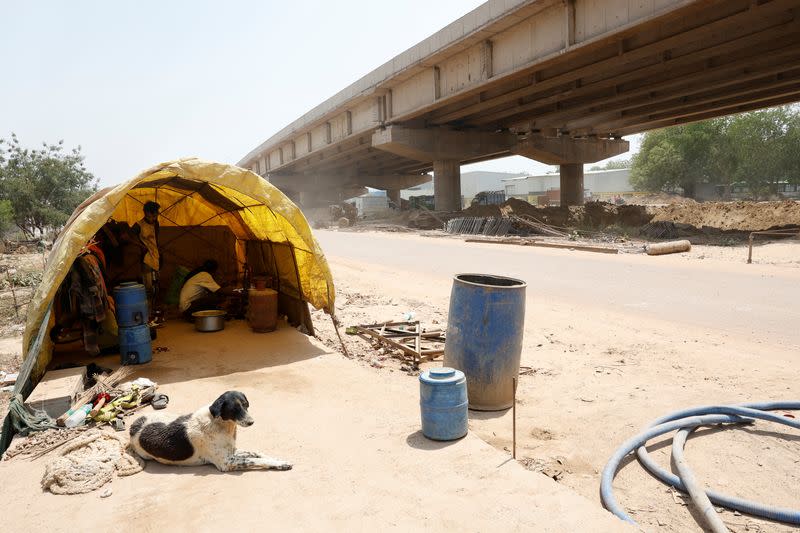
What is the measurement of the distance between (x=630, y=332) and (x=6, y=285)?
58.6 feet

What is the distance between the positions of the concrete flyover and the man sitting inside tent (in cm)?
1358

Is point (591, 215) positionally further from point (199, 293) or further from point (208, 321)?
point (208, 321)

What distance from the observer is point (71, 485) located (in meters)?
3.83

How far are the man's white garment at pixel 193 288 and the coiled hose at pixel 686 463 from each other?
785 cm

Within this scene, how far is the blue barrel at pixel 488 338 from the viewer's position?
17.1 ft

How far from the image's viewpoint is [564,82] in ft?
70.0

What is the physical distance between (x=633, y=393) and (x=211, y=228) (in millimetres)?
8691

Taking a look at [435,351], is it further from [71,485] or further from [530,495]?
[71,485]

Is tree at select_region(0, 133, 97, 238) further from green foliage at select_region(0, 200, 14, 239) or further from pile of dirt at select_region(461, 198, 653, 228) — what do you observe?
pile of dirt at select_region(461, 198, 653, 228)

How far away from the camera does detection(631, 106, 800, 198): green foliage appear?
53.9 meters

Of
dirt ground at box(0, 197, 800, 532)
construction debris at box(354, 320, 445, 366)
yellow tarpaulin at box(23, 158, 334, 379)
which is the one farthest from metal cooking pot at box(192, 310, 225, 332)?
construction debris at box(354, 320, 445, 366)

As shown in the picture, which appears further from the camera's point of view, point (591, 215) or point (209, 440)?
point (591, 215)

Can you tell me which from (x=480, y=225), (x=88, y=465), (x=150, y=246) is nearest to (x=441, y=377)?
(x=88, y=465)

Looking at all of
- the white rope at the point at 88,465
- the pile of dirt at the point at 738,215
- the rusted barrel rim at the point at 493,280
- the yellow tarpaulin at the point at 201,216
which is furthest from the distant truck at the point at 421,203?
the white rope at the point at 88,465
